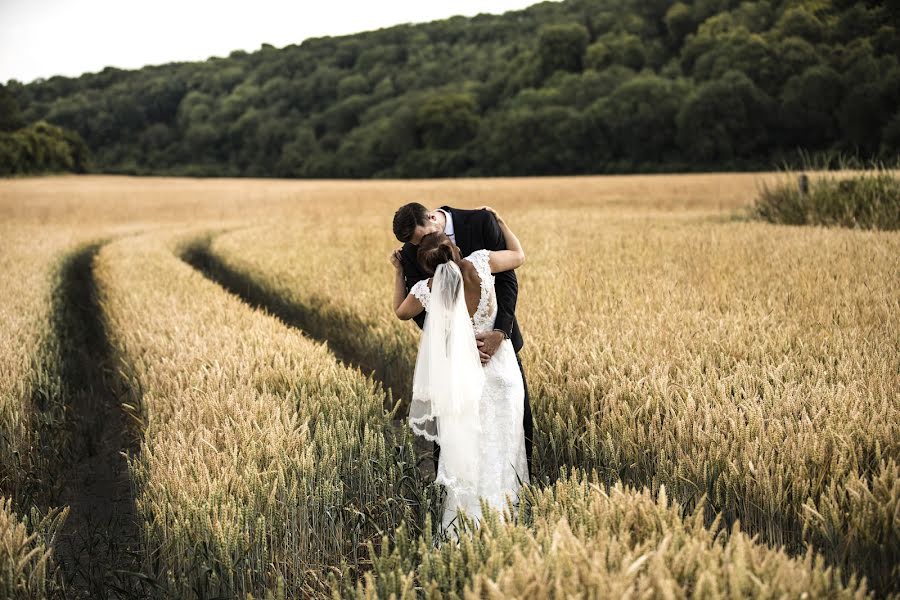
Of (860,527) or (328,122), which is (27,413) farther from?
(328,122)

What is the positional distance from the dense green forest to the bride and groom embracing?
40174 mm

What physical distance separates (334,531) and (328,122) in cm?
6648

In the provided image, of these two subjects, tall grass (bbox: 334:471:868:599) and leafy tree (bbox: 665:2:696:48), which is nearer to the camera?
tall grass (bbox: 334:471:868:599)

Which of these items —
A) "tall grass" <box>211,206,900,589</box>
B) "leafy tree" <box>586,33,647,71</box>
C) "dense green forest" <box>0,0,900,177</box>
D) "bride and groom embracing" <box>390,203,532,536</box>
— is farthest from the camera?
"leafy tree" <box>586,33,647,71</box>

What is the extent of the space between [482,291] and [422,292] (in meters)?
0.25

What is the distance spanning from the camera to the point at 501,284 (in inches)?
122

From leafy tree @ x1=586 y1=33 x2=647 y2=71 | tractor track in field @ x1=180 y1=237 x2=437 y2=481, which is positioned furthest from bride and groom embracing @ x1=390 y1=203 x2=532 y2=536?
leafy tree @ x1=586 y1=33 x2=647 y2=71

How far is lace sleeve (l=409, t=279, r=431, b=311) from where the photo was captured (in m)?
2.89

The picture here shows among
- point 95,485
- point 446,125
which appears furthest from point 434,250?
point 446,125

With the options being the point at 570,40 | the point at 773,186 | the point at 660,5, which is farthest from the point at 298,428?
the point at 660,5

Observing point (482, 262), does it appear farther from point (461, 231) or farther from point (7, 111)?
point (7, 111)

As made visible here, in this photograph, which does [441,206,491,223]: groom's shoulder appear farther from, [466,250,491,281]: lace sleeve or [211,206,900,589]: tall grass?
[211,206,900,589]: tall grass

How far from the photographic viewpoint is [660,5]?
234 feet

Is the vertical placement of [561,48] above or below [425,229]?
above
